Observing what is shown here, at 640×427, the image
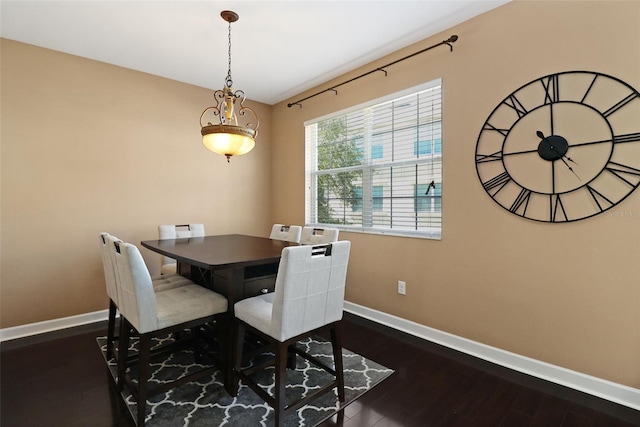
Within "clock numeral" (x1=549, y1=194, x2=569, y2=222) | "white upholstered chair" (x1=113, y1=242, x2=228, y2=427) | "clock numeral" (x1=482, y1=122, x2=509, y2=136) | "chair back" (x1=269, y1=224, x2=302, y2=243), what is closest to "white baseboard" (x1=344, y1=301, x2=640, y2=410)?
"clock numeral" (x1=549, y1=194, x2=569, y2=222)

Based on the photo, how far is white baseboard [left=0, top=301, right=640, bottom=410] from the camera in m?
1.88

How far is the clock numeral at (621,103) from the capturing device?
1798 millimetres

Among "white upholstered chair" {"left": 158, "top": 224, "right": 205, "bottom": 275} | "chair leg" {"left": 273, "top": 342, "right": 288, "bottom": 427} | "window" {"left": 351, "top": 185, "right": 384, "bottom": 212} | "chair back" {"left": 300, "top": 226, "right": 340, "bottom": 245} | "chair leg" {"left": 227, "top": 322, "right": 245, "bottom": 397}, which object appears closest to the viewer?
"chair leg" {"left": 273, "top": 342, "right": 288, "bottom": 427}

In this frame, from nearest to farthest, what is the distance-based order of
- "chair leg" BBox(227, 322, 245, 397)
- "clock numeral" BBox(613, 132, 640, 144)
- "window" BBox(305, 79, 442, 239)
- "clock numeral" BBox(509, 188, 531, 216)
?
1. "clock numeral" BBox(613, 132, 640, 144)
2. "chair leg" BBox(227, 322, 245, 397)
3. "clock numeral" BBox(509, 188, 531, 216)
4. "window" BBox(305, 79, 442, 239)

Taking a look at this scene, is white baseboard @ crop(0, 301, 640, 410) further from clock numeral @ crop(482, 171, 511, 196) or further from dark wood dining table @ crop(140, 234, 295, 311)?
dark wood dining table @ crop(140, 234, 295, 311)

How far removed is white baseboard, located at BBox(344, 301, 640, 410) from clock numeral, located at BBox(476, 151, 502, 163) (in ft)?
4.69

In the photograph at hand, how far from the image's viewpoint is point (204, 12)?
2389 millimetres

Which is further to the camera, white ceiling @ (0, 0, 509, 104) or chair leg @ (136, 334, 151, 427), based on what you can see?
white ceiling @ (0, 0, 509, 104)

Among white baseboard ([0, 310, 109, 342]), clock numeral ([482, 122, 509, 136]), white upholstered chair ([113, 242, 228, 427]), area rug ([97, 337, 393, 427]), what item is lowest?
area rug ([97, 337, 393, 427])

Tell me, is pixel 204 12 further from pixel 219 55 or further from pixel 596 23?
pixel 596 23

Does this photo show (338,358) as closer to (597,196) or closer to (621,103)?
(597,196)

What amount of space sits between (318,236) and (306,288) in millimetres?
1162

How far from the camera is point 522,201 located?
2207 millimetres

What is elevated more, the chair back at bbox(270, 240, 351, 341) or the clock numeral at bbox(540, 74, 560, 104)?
the clock numeral at bbox(540, 74, 560, 104)
